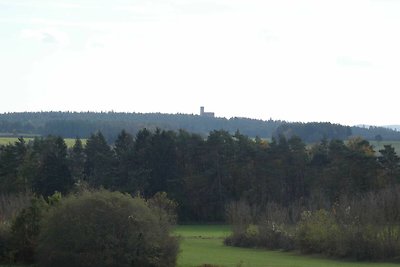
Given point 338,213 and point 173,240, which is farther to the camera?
point 338,213

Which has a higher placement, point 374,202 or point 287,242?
point 374,202

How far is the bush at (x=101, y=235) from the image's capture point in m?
42.4

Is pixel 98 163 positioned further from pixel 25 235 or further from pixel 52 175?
pixel 25 235

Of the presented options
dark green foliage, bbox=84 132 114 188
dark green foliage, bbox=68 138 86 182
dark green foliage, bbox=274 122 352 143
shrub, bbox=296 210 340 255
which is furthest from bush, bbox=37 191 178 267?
dark green foliage, bbox=274 122 352 143

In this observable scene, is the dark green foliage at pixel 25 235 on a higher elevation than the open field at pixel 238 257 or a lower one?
higher

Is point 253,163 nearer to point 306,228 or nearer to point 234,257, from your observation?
point 306,228

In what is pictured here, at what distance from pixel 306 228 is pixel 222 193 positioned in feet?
120

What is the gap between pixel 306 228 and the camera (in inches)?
2426

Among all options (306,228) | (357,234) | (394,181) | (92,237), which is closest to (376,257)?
(357,234)

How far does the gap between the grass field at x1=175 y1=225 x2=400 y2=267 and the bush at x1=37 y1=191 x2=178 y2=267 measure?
4637mm

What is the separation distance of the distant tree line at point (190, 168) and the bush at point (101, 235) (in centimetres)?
5006

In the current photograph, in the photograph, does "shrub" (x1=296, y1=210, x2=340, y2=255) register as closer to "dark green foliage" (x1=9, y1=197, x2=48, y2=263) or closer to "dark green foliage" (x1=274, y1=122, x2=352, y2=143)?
"dark green foliage" (x1=9, y1=197, x2=48, y2=263)

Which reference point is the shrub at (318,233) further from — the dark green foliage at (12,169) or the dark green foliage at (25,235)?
the dark green foliage at (12,169)

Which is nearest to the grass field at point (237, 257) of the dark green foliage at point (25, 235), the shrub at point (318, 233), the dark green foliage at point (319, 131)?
the shrub at point (318, 233)
